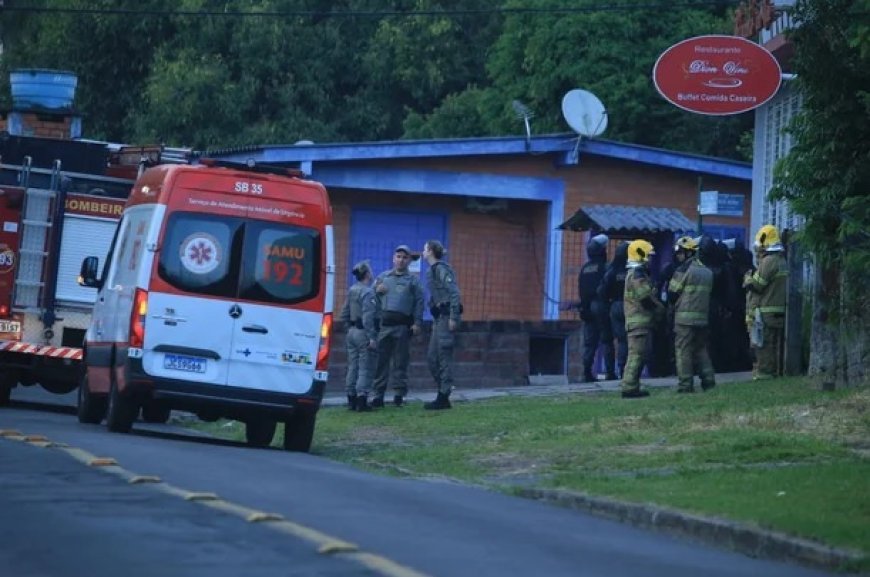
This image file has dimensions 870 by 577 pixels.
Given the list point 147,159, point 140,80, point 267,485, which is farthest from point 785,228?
point 140,80

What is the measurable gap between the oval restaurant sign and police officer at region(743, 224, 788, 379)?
1603mm

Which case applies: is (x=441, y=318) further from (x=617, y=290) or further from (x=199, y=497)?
(x=199, y=497)

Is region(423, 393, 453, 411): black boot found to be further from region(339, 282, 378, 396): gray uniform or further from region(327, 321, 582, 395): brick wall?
region(327, 321, 582, 395): brick wall

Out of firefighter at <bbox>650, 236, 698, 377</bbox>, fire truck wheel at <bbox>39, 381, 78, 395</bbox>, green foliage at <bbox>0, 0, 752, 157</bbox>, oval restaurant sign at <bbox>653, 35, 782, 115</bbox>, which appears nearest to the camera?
oval restaurant sign at <bbox>653, 35, 782, 115</bbox>

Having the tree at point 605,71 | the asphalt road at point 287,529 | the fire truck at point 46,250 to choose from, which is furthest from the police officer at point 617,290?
the tree at point 605,71

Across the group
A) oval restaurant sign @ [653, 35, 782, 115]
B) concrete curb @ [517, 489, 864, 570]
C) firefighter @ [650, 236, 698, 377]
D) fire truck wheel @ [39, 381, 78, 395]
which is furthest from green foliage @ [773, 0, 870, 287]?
fire truck wheel @ [39, 381, 78, 395]

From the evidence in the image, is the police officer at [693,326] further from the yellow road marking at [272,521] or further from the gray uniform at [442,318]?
the yellow road marking at [272,521]

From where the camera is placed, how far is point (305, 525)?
1069 centimetres

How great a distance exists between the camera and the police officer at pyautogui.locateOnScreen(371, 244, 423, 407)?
22.2 metres

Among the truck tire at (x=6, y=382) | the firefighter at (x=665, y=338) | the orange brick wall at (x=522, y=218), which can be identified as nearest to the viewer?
the truck tire at (x=6, y=382)

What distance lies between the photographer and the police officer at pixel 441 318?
2164cm

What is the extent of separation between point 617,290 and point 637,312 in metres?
3.23

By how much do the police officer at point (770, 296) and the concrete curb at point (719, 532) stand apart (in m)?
9.22

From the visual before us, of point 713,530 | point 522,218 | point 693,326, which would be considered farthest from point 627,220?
point 713,530
